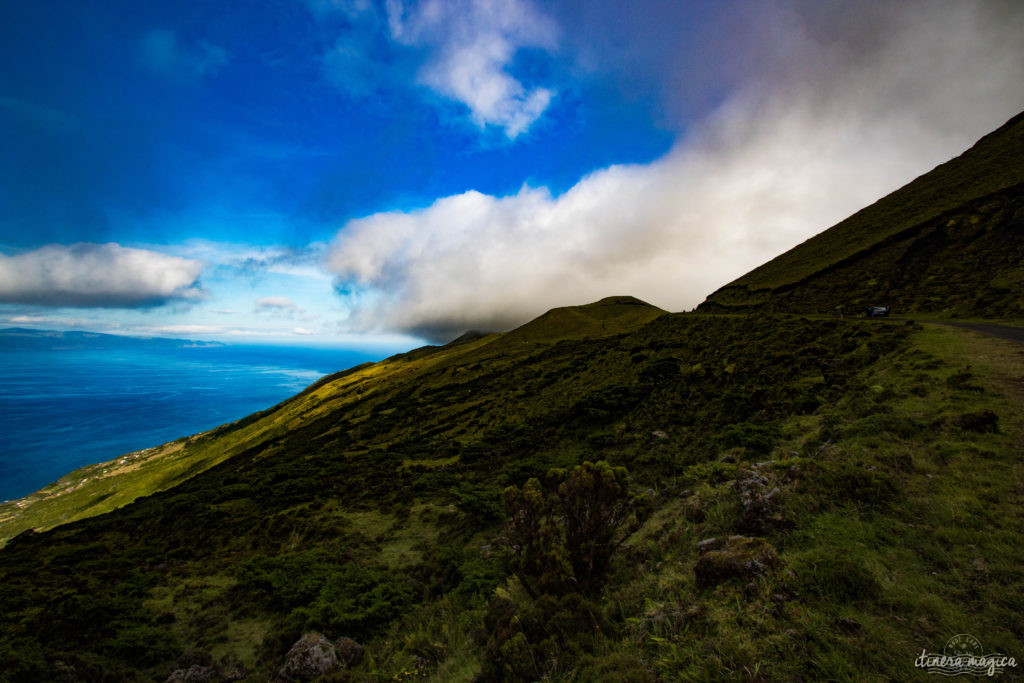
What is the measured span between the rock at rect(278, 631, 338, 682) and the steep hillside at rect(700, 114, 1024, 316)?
134 feet

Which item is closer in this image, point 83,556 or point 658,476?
point 658,476

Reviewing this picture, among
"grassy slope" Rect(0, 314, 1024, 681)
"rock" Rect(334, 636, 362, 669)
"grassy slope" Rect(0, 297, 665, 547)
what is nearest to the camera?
"grassy slope" Rect(0, 314, 1024, 681)

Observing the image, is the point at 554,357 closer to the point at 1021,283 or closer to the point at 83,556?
the point at 1021,283

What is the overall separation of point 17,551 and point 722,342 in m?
62.5

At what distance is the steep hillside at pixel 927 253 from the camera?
95.6 feet

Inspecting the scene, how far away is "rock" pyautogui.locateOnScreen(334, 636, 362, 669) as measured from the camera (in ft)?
37.4

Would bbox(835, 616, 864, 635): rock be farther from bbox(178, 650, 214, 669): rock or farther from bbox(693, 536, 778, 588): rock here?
bbox(178, 650, 214, 669): rock

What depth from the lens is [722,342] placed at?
113ft

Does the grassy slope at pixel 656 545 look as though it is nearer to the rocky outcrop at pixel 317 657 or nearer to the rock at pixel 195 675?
the rocky outcrop at pixel 317 657

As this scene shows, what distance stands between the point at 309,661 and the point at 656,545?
11349mm

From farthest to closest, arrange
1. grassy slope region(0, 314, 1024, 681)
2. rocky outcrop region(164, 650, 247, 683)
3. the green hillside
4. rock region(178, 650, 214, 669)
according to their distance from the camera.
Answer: rock region(178, 650, 214, 669)
rocky outcrop region(164, 650, 247, 683)
the green hillside
grassy slope region(0, 314, 1024, 681)

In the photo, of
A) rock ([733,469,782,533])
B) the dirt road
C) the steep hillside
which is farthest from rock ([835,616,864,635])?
the steep hillside

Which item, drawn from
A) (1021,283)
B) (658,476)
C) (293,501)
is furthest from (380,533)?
(1021,283)

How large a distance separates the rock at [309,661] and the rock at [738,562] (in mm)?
11316
